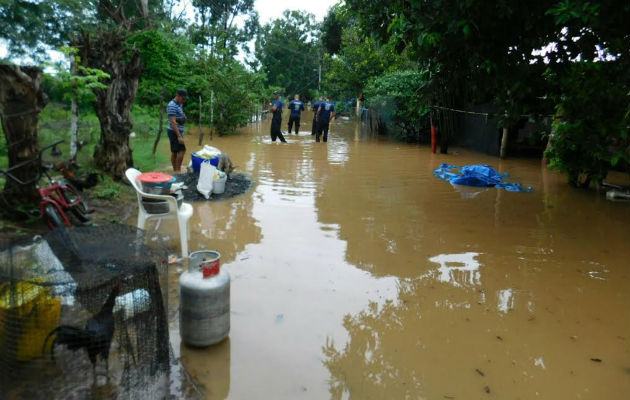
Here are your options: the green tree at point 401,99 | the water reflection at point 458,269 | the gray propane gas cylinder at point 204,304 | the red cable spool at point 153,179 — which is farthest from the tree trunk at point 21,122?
the green tree at point 401,99

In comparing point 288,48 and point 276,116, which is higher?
point 288,48

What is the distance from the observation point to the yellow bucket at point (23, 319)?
2.61 m

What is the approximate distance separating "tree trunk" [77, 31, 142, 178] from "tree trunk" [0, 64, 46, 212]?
227 cm

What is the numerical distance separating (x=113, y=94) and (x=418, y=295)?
5.83 metres

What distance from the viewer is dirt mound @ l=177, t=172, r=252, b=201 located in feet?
25.6

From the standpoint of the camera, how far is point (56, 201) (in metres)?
4.99

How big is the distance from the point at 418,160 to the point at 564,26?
302 inches

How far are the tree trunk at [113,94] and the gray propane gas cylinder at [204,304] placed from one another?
5073 millimetres

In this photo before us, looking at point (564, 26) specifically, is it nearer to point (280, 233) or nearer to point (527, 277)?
point (527, 277)

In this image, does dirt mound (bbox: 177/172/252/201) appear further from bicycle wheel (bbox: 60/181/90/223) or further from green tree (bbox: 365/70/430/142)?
green tree (bbox: 365/70/430/142)

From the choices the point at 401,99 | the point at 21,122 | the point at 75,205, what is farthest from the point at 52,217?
the point at 401,99

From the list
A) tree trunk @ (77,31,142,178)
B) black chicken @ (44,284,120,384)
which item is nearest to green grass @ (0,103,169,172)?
tree trunk @ (77,31,142,178)

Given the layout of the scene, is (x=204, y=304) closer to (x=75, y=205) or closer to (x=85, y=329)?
(x=85, y=329)

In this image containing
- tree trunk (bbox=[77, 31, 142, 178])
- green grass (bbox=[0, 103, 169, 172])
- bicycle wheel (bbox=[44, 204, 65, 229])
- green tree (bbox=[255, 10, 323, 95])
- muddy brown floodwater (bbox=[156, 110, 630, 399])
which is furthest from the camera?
green tree (bbox=[255, 10, 323, 95])
